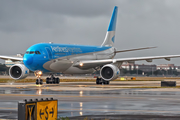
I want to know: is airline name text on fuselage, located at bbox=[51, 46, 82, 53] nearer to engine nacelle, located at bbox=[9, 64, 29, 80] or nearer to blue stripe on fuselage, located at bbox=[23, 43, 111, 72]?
blue stripe on fuselage, located at bbox=[23, 43, 111, 72]

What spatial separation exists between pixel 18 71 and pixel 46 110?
30178mm

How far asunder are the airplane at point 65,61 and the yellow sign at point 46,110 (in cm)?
2605

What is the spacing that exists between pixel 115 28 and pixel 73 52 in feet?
39.6

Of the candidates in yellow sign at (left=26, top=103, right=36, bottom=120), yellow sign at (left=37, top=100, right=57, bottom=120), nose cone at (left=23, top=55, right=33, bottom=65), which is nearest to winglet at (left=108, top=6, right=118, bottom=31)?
nose cone at (left=23, top=55, right=33, bottom=65)

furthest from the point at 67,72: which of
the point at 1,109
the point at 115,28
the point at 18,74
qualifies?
the point at 1,109

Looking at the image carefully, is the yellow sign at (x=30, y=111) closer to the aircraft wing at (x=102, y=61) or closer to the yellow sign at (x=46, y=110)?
the yellow sign at (x=46, y=110)

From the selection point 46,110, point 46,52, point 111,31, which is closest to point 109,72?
point 46,52

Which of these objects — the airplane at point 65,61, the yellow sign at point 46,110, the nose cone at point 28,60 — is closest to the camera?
the yellow sign at point 46,110

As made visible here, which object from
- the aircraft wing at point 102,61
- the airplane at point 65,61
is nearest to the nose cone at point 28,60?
the airplane at point 65,61

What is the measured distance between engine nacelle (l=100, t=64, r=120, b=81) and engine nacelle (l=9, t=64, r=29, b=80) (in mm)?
8155

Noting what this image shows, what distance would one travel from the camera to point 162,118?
455 inches

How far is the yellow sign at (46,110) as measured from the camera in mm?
9047

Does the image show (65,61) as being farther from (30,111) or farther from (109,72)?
(30,111)

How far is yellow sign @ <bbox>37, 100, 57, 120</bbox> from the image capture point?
29.7 feet
